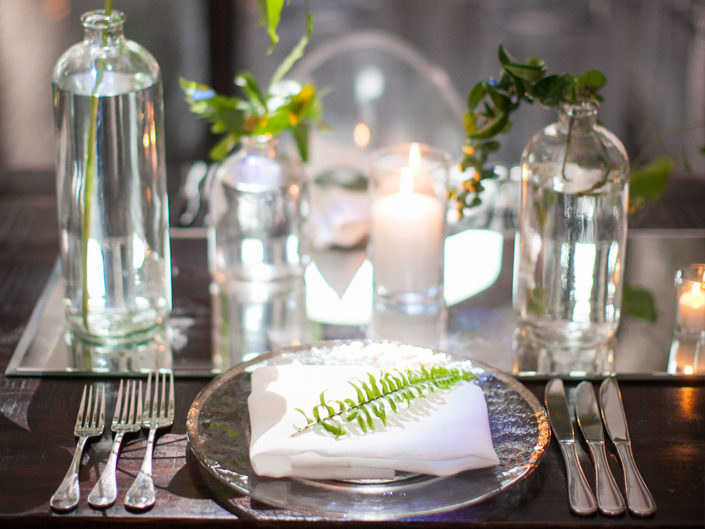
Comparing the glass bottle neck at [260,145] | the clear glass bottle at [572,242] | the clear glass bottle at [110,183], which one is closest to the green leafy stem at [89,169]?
the clear glass bottle at [110,183]

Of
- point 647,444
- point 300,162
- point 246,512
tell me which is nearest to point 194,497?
point 246,512

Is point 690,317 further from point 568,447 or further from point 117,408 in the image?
point 117,408

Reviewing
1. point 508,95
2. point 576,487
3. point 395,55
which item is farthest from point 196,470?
point 395,55

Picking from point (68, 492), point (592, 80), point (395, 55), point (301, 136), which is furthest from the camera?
point (395, 55)

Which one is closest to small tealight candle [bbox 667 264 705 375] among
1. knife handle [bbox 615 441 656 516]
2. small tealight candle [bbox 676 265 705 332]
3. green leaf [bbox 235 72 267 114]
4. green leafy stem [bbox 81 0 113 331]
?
small tealight candle [bbox 676 265 705 332]

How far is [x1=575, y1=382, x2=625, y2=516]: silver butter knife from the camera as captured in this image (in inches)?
29.3

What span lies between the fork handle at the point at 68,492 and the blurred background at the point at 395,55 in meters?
1.57

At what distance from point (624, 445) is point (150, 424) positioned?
421mm

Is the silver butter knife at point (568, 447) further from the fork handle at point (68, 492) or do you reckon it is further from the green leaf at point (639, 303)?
the fork handle at point (68, 492)

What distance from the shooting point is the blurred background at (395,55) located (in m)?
3.11

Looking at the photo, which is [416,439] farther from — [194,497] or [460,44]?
[460,44]

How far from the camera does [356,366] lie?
896 mm

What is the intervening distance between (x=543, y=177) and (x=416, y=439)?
36cm

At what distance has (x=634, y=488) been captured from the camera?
765 millimetres
